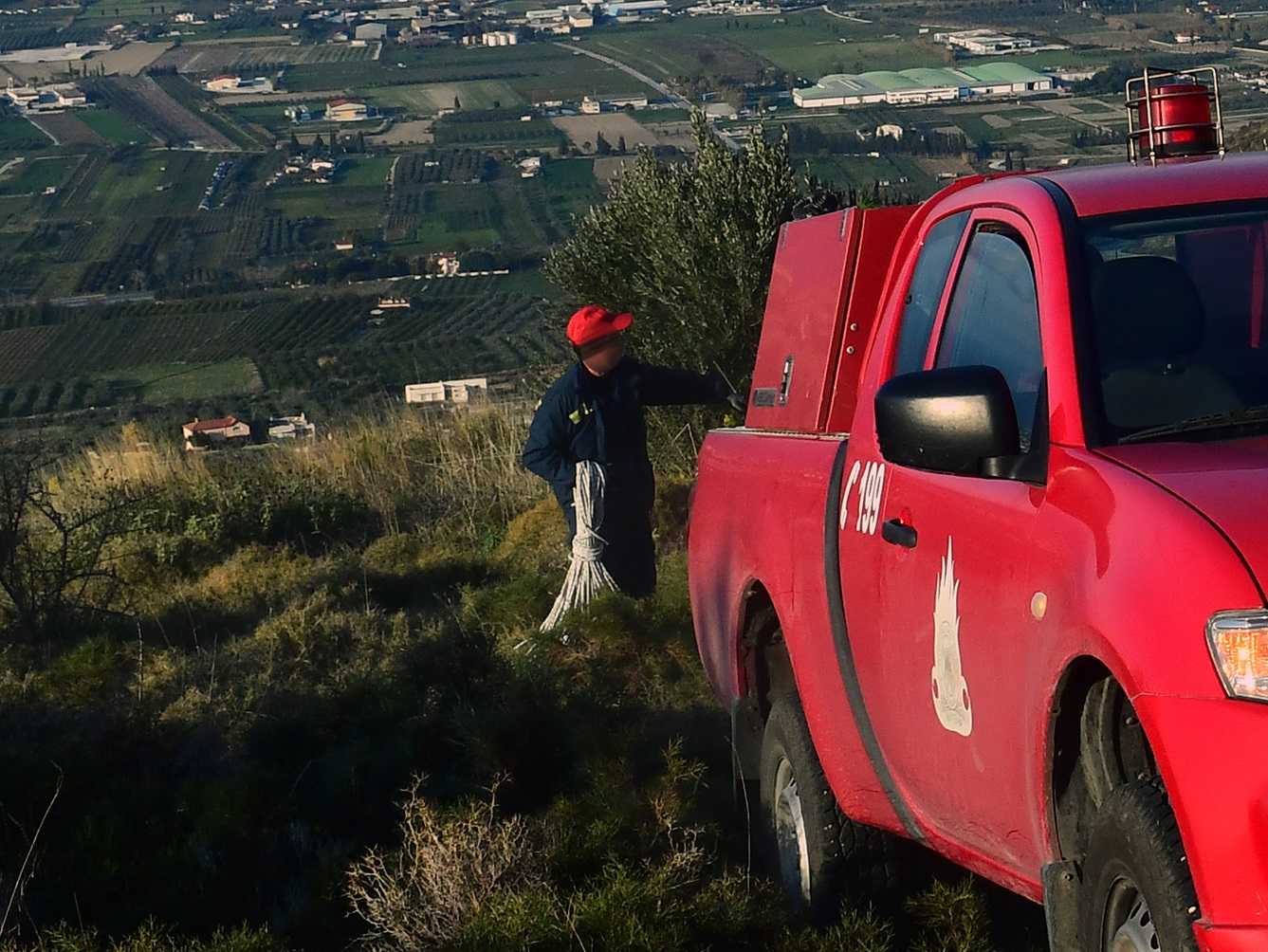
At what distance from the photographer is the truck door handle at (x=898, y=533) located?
13.5 ft

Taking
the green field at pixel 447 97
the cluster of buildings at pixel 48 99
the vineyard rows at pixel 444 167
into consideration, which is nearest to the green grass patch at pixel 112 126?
the cluster of buildings at pixel 48 99

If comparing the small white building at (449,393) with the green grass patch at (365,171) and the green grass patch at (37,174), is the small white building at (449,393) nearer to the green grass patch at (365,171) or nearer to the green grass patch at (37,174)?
the green grass patch at (365,171)

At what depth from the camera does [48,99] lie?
94.5 m

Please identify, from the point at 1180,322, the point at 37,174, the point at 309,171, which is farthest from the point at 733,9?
the point at 1180,322

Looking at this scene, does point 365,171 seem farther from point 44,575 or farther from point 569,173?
point 44,575

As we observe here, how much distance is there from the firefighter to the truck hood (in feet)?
18.6

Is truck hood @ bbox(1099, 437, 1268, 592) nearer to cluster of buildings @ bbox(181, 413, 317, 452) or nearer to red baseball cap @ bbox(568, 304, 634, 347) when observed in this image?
red baseball cap @ bbox(568, 304, 634, 347)

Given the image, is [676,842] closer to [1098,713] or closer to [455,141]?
[1098,713]

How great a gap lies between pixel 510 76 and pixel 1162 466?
9194cm

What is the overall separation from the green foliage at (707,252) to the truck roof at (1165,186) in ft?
27.3

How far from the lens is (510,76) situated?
92688 millimetres

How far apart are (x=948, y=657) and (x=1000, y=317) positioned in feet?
2.56

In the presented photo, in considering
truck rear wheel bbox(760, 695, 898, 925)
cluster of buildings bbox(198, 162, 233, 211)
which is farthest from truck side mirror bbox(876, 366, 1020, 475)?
cluster of buildings bbox(198, 162, 233, 211)

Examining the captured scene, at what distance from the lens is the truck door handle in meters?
4.11
